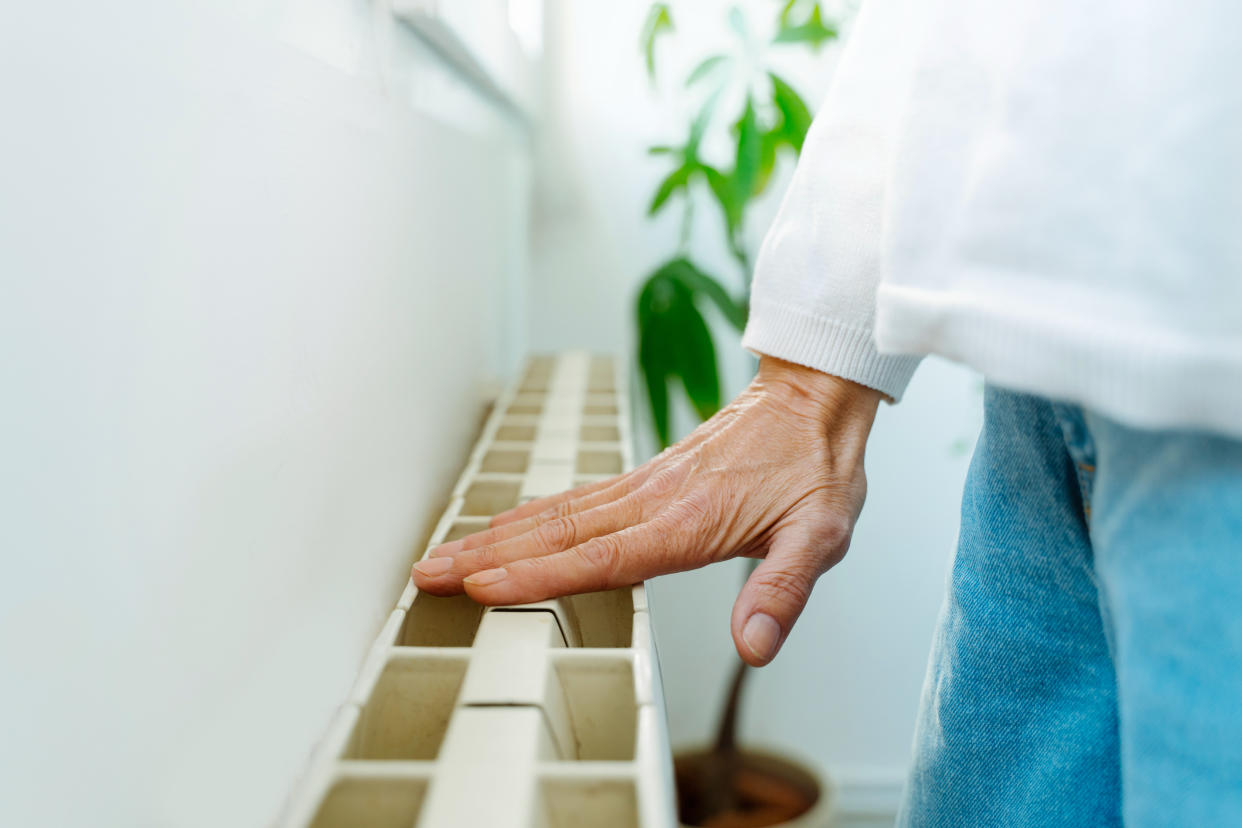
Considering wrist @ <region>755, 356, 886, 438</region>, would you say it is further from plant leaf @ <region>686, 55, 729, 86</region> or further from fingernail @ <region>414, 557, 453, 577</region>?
plant leaf @ <region>686, 55, 729, 86</region>

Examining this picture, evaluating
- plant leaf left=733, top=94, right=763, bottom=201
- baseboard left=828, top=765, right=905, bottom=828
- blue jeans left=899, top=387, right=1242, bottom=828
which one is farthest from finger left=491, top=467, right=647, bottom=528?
baseboard left=828, top=765, right=905, bottom=828

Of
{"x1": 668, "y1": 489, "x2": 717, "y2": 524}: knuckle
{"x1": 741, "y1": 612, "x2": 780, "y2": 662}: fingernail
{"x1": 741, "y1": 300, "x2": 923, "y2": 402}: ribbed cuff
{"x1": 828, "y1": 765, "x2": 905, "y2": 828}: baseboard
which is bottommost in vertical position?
{"x1": 828, "y1": 765, "x2": 905, "y2": 828}: baseboard

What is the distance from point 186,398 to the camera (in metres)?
0.23

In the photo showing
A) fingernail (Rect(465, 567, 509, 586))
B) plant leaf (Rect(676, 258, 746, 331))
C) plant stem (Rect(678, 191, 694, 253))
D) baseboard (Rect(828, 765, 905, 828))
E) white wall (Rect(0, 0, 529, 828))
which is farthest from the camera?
baseboard (Rect(828, 765, 905, 828))

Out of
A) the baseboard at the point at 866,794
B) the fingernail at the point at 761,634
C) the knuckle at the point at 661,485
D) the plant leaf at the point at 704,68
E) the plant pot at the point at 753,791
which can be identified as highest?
the plant leaf at the point at 704,68

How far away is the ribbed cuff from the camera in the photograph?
435 mm

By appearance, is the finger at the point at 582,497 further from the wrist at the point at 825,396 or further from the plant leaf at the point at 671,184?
the plant leaf at the point at 671,184

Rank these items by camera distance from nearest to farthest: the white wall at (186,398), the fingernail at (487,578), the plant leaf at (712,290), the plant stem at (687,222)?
1. the white wall at (186,398)
2. the fingernail at (487,578)
3. the plant leaf at (712,290)
4. the plant stem at (687,222)

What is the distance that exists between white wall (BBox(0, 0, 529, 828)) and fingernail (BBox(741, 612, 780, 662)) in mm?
171

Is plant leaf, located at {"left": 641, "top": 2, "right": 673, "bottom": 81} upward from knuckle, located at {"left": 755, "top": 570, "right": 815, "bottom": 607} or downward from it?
upward

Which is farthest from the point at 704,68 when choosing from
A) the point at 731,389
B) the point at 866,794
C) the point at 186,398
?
the point at 866,794

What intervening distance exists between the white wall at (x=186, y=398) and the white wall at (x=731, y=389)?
1022 millimetres

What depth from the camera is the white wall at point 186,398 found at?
17cm

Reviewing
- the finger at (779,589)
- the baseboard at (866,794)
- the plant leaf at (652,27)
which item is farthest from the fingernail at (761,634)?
the baseboard at (866,794)
